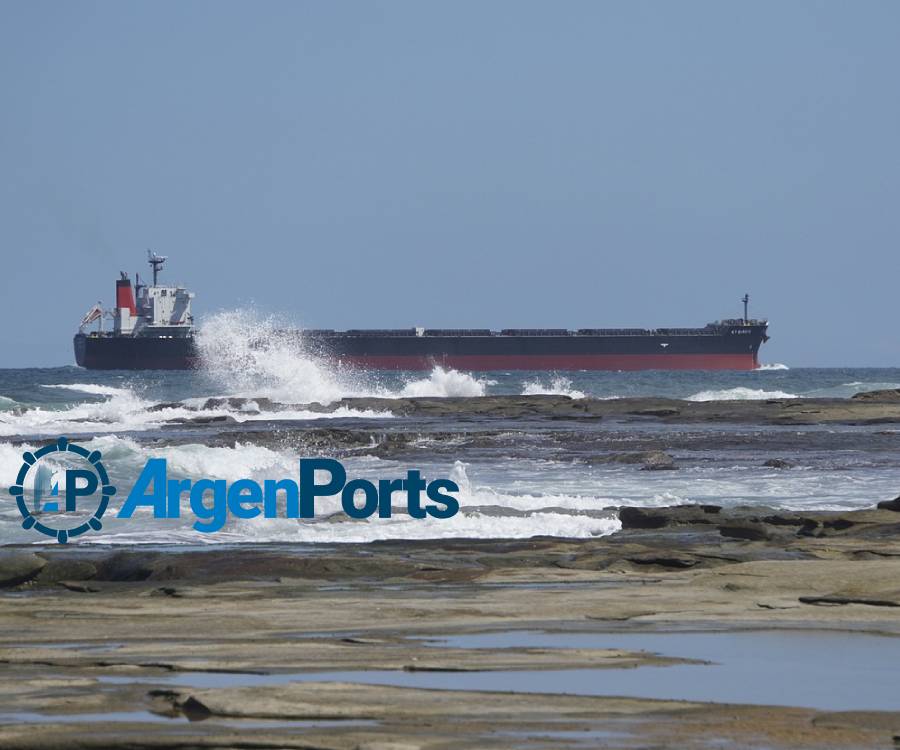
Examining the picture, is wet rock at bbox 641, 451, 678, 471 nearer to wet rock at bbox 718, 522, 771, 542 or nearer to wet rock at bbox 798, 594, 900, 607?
wet rock at bbox 718, 522, 771, 542

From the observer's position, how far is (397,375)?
74.6 m

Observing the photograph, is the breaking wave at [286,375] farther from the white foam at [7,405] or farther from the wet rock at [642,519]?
the wet rock at [642,519]

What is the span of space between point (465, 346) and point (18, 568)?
66.6 m

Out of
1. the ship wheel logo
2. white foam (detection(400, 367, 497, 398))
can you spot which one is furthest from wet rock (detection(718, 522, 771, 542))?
white foam (detection(400, 367, 497, 398))

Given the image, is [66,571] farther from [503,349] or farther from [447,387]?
[503,349]

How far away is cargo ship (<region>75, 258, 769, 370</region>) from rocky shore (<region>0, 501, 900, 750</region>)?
60629mm

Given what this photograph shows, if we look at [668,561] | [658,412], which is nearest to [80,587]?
[668,561]

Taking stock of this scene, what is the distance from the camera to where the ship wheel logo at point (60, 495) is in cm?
1325

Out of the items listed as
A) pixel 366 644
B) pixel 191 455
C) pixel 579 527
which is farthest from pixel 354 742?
pixel 191 455

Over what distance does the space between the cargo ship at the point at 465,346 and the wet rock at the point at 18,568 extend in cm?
6121

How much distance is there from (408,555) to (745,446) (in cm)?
1720

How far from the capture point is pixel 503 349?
76.3m

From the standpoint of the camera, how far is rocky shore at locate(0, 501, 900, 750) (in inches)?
179

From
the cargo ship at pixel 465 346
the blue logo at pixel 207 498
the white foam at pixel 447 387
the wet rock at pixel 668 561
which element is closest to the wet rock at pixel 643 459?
the blue logo at pixel 207 498
